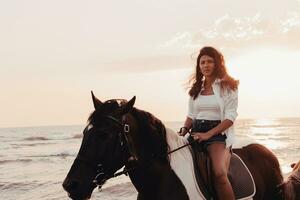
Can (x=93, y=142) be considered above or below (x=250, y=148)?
above

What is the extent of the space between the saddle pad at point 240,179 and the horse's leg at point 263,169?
0.68ft

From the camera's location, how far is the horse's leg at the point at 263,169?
18.2ft

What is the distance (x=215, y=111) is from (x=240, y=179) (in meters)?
0.85

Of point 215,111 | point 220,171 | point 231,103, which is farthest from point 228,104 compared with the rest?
point 220,171

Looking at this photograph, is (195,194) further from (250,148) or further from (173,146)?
(250,148)

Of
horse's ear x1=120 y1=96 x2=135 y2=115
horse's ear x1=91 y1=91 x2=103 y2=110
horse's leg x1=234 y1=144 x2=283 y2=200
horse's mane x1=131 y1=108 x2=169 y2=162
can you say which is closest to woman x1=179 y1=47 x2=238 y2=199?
horse's mane x1=131 y1=108 x2=169 y2=162

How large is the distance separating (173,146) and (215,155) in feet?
1.52

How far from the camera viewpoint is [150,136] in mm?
4445

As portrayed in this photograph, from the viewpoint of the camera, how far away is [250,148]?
5816mm

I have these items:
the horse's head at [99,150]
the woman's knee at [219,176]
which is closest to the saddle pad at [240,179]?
the woman's knee at [219,176]

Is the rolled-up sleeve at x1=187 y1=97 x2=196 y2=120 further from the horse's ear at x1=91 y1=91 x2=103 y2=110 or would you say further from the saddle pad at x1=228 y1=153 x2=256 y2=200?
the horse's ear at x1=91 y1=91 x2=103 y2=110

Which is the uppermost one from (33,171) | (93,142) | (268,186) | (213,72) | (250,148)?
(213,72)

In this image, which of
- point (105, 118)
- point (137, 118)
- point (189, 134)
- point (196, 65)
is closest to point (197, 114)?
point (189, 134)

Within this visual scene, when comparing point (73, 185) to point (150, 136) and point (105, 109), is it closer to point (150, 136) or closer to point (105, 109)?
point (105, 109)
